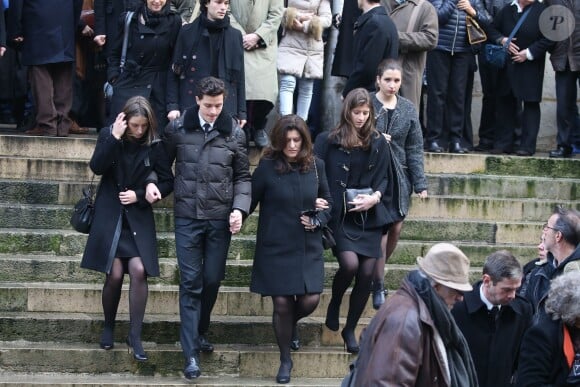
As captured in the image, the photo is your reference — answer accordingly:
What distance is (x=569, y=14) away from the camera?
1265 cm

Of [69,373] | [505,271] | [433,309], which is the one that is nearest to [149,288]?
[69,373]

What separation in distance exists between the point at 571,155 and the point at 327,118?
96.2 inches

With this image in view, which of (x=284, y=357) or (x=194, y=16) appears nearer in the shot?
(x=284, y=357)

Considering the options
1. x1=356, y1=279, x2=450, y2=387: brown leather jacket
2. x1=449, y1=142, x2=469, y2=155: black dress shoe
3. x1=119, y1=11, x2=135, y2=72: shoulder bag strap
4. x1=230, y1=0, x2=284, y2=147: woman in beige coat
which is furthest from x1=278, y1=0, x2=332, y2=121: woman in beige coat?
x1=356, y1=279, x2=450, y2=387: brown leather jacket

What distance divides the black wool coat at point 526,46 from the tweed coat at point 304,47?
191cm

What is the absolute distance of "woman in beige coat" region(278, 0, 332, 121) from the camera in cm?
1200

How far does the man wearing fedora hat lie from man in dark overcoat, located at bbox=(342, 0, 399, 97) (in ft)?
14.7

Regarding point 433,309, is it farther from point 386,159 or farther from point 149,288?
point 149,288

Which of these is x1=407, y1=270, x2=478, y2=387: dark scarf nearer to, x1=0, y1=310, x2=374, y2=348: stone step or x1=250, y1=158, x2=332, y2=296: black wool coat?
x1=250, y1=158, x2=332, y2=296: black wool coat

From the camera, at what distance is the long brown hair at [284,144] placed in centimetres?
906

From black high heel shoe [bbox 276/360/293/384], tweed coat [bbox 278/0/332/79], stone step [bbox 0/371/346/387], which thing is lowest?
stone step [bbox 0/371/346/387]

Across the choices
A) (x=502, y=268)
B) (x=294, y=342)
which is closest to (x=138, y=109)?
(x=294, y=342)

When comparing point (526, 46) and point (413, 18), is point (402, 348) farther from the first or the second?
point (526, 46)

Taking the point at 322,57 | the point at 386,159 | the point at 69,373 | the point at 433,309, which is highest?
the point at 322,57
